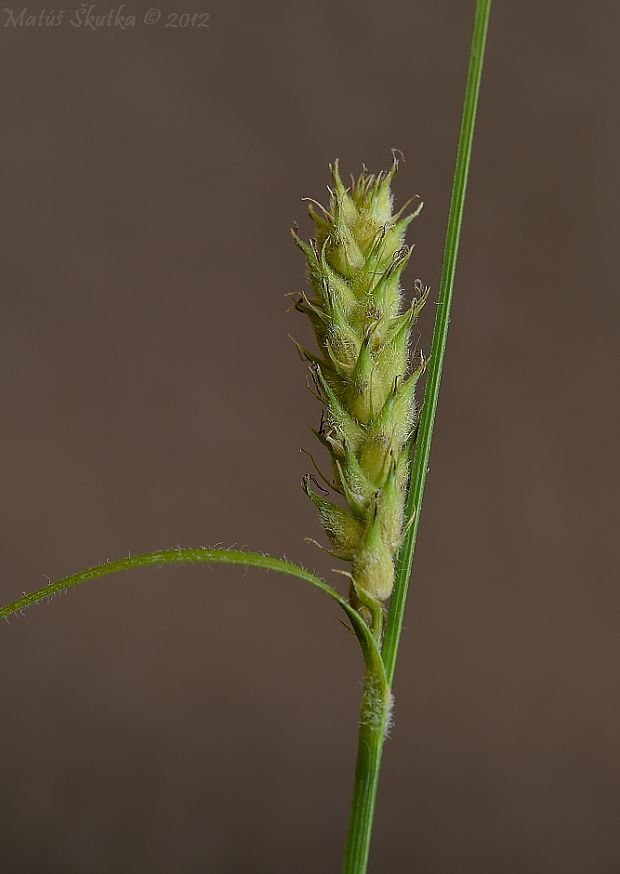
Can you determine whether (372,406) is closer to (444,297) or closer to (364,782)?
(444,297)

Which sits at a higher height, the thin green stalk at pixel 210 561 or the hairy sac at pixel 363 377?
the hairy sac at pixel 363 377

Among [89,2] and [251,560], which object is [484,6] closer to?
[251,560]

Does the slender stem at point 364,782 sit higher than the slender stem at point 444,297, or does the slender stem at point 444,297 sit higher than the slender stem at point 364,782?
the slender stem at point 444,297

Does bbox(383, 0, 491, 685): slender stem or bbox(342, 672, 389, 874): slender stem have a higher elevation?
bbox(383, 0, 491, 685): slender stem

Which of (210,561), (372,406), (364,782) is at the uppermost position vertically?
(372,406)

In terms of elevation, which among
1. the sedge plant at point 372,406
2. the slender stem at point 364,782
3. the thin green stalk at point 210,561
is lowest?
the slender stem at point 364,782

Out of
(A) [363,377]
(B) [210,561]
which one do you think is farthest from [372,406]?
(B) [210,561]

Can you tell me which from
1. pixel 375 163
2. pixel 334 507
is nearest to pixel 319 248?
pixel 334 507
